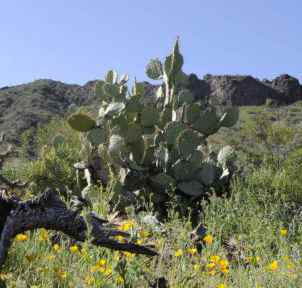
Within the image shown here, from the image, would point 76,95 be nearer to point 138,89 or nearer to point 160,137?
point 138,89

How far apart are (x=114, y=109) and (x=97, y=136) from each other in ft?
1.46

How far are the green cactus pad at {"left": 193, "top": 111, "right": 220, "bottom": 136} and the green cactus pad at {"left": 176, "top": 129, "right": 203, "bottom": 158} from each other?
39 centimetres

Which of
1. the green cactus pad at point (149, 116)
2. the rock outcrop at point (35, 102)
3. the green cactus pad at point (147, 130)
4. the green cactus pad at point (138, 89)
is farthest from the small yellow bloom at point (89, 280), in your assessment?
the rock outcrop at point (35, 102)

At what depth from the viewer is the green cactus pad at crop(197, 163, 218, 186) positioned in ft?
23.8

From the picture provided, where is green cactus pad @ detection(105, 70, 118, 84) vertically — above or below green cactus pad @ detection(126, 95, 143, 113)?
above

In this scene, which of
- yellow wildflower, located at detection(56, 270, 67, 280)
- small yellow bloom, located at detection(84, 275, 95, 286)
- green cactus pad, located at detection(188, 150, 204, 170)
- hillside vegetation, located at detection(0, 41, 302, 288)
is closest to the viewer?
small yellow bloom, located at detection(84, 275, 95, 286)

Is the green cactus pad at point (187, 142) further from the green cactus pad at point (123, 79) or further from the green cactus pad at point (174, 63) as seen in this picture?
the green cactus pad at point (123, 79)

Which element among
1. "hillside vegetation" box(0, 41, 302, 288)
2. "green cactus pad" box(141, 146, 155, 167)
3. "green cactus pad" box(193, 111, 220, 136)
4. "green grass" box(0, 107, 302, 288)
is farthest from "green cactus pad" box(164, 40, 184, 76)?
"green grass" box(0, 107, 302, 288)

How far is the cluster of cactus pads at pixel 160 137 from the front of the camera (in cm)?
722

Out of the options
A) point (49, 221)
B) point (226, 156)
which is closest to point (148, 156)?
point (226, 156)

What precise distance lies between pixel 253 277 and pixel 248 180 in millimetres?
3655

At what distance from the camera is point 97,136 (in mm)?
7684

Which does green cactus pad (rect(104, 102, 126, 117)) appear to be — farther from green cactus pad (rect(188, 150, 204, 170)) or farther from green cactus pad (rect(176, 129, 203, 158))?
green cactus pad (rect(188, 150, 204, 170))

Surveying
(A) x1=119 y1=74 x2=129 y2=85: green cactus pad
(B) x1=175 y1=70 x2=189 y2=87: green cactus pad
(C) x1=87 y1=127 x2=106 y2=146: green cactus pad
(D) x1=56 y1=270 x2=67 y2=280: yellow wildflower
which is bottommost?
(D) x1=56 y1=270 x2=67 y2=280: yellow wildflower
